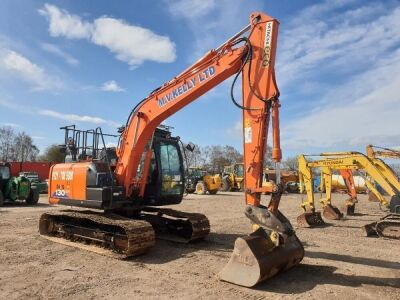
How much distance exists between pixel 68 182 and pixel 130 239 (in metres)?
2.75

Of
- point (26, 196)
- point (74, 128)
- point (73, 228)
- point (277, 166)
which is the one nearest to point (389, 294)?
point (277, 166)

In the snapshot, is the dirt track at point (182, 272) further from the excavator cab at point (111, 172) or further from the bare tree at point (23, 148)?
the bare tree at point (23, 148)

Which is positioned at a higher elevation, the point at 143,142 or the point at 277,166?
the point at 143,142

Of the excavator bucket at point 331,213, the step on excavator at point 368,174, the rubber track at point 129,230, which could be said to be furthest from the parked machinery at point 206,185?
the rubber track at point 129,230

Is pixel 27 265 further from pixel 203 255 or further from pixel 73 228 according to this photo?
pixel 203 255

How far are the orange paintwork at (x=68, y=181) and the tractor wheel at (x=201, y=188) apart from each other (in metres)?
21.6

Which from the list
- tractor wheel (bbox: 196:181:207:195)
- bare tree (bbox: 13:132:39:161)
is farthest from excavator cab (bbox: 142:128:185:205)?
bare tree (bbox: 13:132:39:161)

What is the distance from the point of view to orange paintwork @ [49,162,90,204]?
9.29m

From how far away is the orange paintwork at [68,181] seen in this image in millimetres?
9289

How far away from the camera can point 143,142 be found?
30.3ft

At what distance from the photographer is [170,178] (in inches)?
390

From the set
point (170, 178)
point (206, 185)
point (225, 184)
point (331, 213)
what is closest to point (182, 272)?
point (170, 178)

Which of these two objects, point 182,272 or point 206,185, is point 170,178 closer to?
point 182,272

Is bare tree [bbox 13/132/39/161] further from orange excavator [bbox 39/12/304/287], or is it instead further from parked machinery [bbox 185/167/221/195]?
orange excavator [bbox 39/12/304/287]
